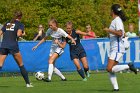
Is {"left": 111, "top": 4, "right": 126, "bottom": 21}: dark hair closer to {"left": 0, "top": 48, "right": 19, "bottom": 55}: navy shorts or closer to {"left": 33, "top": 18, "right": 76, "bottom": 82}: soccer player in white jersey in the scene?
{"left": 0, "top": 48, "right": 19, "bottom": 55}: navy shorts

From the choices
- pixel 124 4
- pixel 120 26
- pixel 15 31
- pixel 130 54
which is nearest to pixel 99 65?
pixel 130 54

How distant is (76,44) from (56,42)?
88 cm

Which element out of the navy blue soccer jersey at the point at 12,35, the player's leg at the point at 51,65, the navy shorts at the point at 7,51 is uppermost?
the navy blue soccer jersey at the point at 12,35

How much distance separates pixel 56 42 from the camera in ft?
57.5

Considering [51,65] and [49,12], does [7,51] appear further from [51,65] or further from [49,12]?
[49,12]

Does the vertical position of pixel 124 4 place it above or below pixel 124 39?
below

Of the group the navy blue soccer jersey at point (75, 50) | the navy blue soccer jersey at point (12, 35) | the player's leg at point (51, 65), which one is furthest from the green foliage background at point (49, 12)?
the navy blue soccer jersey at point (12, 35)

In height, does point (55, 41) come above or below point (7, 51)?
below

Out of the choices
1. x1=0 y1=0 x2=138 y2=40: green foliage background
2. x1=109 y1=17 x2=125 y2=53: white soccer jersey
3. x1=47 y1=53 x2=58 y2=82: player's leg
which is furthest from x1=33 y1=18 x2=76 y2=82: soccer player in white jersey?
x1=0 y1=0 x2=138 y2=40: green foliage background

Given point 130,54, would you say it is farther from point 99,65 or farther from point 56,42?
point 56,42

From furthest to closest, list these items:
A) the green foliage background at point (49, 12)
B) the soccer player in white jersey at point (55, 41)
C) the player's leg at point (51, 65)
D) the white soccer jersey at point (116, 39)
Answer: the green foliage background at point (49, 12) → the soccer player in white jersey at point (55, 41) → the player's leg at point (51, 65) → the white soccer jersey at point (116, 39)

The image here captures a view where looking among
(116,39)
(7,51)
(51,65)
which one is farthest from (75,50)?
(116,39)

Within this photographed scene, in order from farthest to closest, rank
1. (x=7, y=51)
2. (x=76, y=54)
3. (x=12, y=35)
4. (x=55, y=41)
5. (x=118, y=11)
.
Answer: (x=76, y=54) → (x=55, y=41) → (x=7, y=51) → (x=12, y=35) → (x=118, y=11)

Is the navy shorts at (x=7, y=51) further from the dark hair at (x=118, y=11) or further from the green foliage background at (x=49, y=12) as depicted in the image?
the green foliage background at (x=49, y=12)
